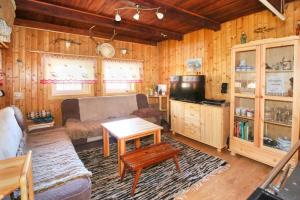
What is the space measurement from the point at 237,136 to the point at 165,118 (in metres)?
1.97

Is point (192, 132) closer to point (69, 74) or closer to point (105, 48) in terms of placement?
point (105, 48)

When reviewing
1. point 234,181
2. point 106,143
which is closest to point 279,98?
point 234,181

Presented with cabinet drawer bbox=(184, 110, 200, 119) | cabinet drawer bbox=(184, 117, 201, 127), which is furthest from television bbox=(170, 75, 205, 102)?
cabinet drawer bbox=(184, 117, 201, 127)

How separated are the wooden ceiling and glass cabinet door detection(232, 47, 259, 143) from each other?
31.0 inches

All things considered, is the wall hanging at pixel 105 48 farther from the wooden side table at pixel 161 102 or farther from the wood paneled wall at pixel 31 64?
the wooden side table at pixel 161 102

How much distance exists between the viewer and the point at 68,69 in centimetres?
368

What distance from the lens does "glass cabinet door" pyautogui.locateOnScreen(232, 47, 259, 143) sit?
2723 mm

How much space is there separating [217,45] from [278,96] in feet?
5.27

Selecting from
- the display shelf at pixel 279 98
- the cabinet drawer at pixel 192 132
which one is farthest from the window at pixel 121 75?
the display shelf at pixel 279 98

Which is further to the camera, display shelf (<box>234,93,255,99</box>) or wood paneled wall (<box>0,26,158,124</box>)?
wood paneled wall (<box>0,26,158,124</box>)

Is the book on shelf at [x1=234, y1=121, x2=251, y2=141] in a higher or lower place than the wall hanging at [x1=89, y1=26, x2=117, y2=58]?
lower

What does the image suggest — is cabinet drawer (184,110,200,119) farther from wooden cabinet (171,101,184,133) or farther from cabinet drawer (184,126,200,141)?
cabinet drawer (184,126,200,141)

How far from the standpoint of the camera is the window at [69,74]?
3.48 metres

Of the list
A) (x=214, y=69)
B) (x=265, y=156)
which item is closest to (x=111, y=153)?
(x=265, y=156)
